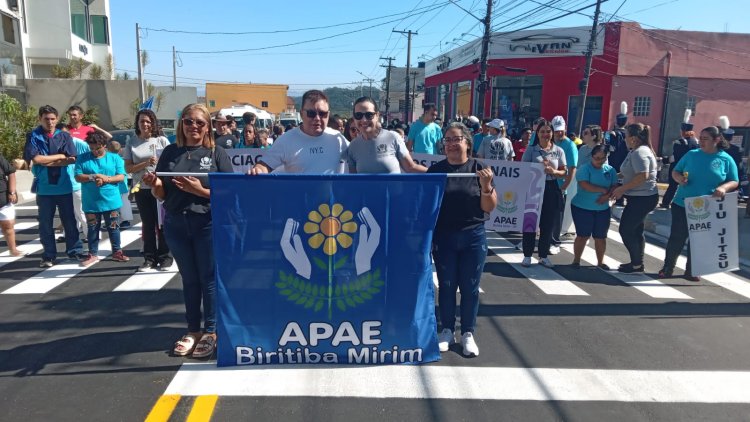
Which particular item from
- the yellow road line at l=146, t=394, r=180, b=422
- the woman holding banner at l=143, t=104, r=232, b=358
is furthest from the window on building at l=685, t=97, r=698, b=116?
the yellow road line at l=146, t=394, r=180, b=422

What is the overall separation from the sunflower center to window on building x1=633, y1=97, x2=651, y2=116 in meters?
30.1

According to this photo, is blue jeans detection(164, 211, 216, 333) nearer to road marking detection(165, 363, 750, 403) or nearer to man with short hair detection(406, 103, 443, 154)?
road marking detection(165, 363, 750, 403)

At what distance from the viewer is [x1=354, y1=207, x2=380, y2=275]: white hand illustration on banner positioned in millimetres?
3715

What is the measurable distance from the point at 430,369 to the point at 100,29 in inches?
1651

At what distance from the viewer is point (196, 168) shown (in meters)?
3.96

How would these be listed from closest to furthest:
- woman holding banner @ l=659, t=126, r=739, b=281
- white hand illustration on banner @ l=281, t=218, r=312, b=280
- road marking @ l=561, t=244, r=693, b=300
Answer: white hand illustration on banner @ l=281, t=218, r=312, b=280 → road marking @ l=561, t=244, r=693, b=300 → woman holding banner @ l=659, t=126, r=739, b=281

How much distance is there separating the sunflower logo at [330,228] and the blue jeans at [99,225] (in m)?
4.21

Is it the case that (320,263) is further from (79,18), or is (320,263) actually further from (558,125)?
(79,18)

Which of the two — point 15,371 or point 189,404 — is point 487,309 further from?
point 15,371

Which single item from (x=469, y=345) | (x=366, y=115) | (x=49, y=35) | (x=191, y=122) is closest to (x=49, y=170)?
(x=191, y=122)

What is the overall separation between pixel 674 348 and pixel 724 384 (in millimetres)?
638

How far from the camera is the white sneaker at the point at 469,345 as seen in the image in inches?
164

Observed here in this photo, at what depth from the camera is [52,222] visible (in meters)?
6.67

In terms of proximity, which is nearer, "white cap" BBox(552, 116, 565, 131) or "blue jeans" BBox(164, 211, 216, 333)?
"blue jeans" BBox(164, 211, 216, 333)
